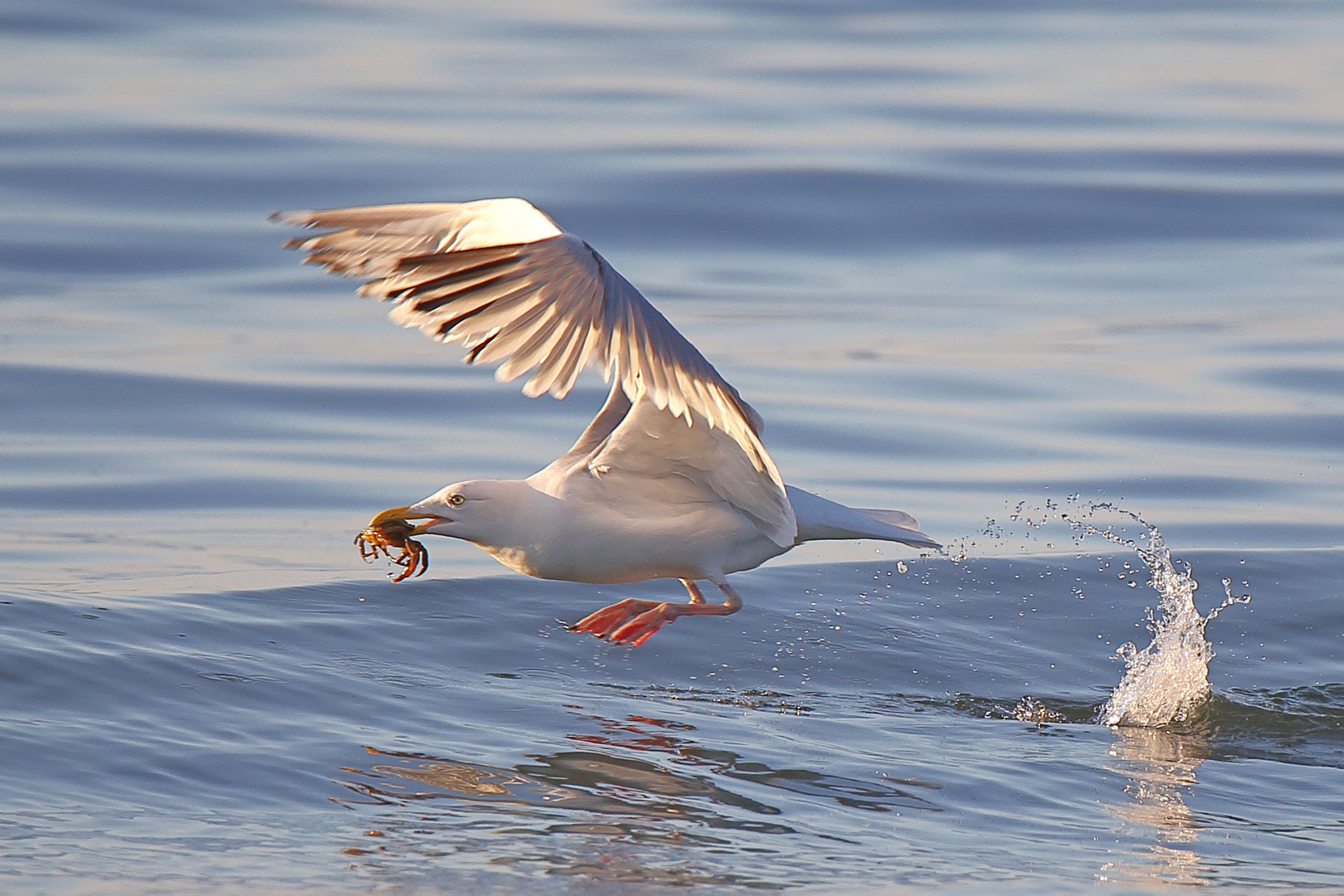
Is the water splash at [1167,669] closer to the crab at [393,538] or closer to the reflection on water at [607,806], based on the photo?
the reflection on water at [607,806]

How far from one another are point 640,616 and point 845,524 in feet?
2.35

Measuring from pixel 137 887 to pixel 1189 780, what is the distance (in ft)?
9.55

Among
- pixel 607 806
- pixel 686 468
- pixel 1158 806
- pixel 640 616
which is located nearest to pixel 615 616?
pixel 640 616

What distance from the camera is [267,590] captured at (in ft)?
25.0

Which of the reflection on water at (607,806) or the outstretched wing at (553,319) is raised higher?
the outstretched wing at (553,319)

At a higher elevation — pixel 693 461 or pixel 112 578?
pixel 693 461

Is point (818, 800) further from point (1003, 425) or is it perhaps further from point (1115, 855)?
point (1003, 425)

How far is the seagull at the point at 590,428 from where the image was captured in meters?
5.30

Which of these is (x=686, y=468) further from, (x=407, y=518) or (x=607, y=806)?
(x=607, y=806)

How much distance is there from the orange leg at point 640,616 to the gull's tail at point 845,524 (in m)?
0.34

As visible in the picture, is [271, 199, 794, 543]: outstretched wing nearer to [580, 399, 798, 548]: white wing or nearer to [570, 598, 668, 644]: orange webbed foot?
[580, 399, 798, 548]: white wing

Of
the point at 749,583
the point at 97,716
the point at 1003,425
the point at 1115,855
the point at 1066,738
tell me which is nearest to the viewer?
the point at 1115,855

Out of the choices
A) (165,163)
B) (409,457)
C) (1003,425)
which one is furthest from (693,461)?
(165,163)

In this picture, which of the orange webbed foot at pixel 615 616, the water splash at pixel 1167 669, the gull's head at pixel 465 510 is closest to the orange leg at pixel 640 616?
the orange webbed foot at pixel 615 616
